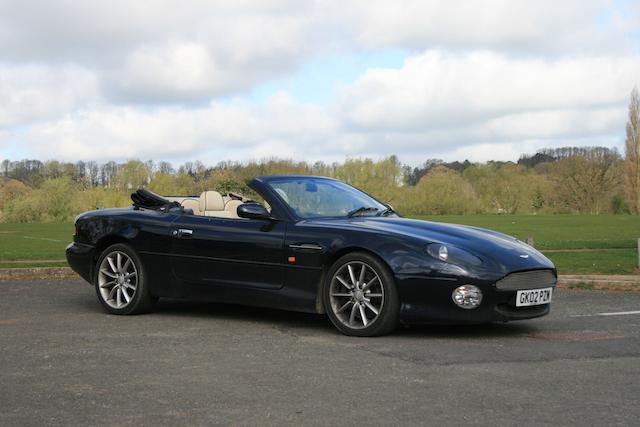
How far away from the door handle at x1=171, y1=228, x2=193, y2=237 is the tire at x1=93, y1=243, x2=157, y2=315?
54 cm

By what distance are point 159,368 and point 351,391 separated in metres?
1.48

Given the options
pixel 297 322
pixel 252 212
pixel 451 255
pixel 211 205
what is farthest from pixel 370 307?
pixel 211 205

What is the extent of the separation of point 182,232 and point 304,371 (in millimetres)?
3111

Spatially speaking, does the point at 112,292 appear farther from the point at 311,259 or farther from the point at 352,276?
the point at 352,276

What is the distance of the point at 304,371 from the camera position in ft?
19.0

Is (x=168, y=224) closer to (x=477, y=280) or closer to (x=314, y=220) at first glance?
(x=314, y=220)

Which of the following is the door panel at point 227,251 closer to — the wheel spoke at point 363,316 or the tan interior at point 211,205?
the tan interior at point 211,205

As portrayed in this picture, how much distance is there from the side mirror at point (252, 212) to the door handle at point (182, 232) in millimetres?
696

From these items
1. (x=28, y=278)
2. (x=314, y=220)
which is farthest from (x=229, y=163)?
(x=314, y=220)

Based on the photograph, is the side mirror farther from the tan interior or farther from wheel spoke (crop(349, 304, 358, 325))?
wheel spoke (crop(349, 304, 358, 325))

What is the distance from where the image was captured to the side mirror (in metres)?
7.96

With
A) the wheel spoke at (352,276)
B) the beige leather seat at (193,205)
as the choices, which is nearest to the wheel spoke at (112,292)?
the beige leather seat at (193,205)

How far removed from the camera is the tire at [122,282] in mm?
8727

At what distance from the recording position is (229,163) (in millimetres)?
74625
